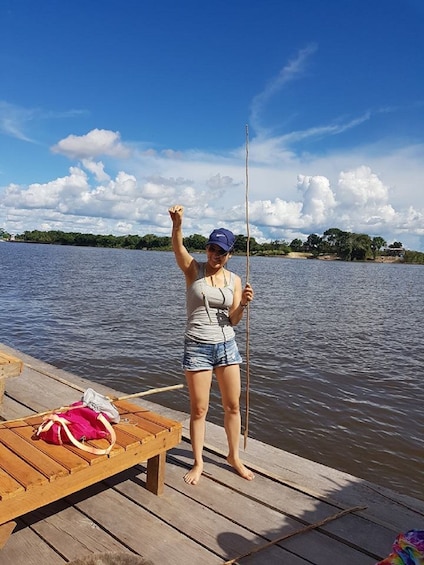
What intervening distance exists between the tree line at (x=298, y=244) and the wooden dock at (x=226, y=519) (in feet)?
386

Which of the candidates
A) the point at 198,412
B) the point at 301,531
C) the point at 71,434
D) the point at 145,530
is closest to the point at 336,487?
the point at 301,531

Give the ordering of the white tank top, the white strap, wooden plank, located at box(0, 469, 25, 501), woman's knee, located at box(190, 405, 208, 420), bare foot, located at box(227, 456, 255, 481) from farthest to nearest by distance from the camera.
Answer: bare foot, located at box(227, 456, 255, 481), woman's knee, located at box(190, 405, 208, 420), the white tank top, the white strap, wooden plank, located at box(0, 469, 25, 501)

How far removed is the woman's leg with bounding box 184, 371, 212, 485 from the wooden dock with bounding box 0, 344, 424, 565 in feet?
0.35

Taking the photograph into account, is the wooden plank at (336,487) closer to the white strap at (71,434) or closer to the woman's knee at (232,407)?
the woman's knee at (232,407)

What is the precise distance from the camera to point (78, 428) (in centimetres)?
341

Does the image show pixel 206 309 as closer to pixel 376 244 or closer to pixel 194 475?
pixel 194 475

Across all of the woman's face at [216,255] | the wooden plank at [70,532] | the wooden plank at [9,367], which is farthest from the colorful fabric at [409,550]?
the wooden plank at [9,367]

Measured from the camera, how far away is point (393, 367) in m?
12.9

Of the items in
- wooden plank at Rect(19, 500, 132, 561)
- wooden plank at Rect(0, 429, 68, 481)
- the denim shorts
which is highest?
the denim shorts

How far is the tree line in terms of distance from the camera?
141 m

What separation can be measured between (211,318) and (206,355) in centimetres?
33

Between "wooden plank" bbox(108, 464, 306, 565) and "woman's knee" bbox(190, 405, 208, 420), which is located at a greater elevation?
"woman's knee" bbox(190, 405, 208, 420)

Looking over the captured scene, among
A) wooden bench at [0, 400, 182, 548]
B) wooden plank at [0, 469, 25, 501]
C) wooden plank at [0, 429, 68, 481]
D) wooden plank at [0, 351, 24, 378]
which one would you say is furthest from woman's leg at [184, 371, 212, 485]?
wooden plank at [0, 351, 24, 378]

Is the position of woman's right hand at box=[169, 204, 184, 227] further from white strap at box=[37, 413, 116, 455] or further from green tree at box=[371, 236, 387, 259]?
green tree at box=[371, 236, 387, 259]
